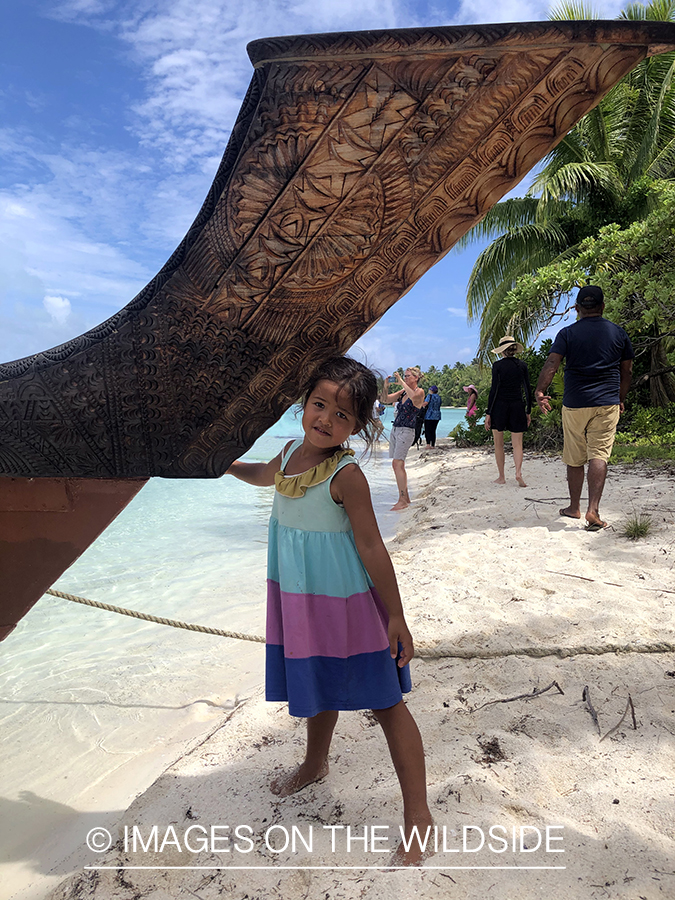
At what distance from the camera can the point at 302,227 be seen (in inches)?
50.2

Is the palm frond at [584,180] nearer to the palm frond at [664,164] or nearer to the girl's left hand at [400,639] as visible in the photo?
the palm frond at [664,164]

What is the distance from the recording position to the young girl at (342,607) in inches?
66.3

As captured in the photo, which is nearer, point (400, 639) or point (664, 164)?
point (400, 639)

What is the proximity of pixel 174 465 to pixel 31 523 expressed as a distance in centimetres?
60

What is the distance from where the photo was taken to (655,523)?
4613 mm

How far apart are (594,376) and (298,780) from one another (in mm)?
4077

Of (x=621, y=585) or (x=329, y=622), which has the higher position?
(x=329, y=622)

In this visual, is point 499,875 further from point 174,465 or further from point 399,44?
point 399,44

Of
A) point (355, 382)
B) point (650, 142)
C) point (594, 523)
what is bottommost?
point (594, 523)

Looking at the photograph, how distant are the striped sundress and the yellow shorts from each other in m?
3.75

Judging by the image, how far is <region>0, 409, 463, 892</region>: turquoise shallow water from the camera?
8.95 ft

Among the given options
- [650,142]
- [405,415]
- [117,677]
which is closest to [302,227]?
[117,677]

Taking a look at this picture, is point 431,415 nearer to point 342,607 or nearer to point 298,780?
point 298,780

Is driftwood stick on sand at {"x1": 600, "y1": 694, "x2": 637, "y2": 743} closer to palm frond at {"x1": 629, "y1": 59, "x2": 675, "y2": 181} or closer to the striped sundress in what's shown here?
the striped sundress
